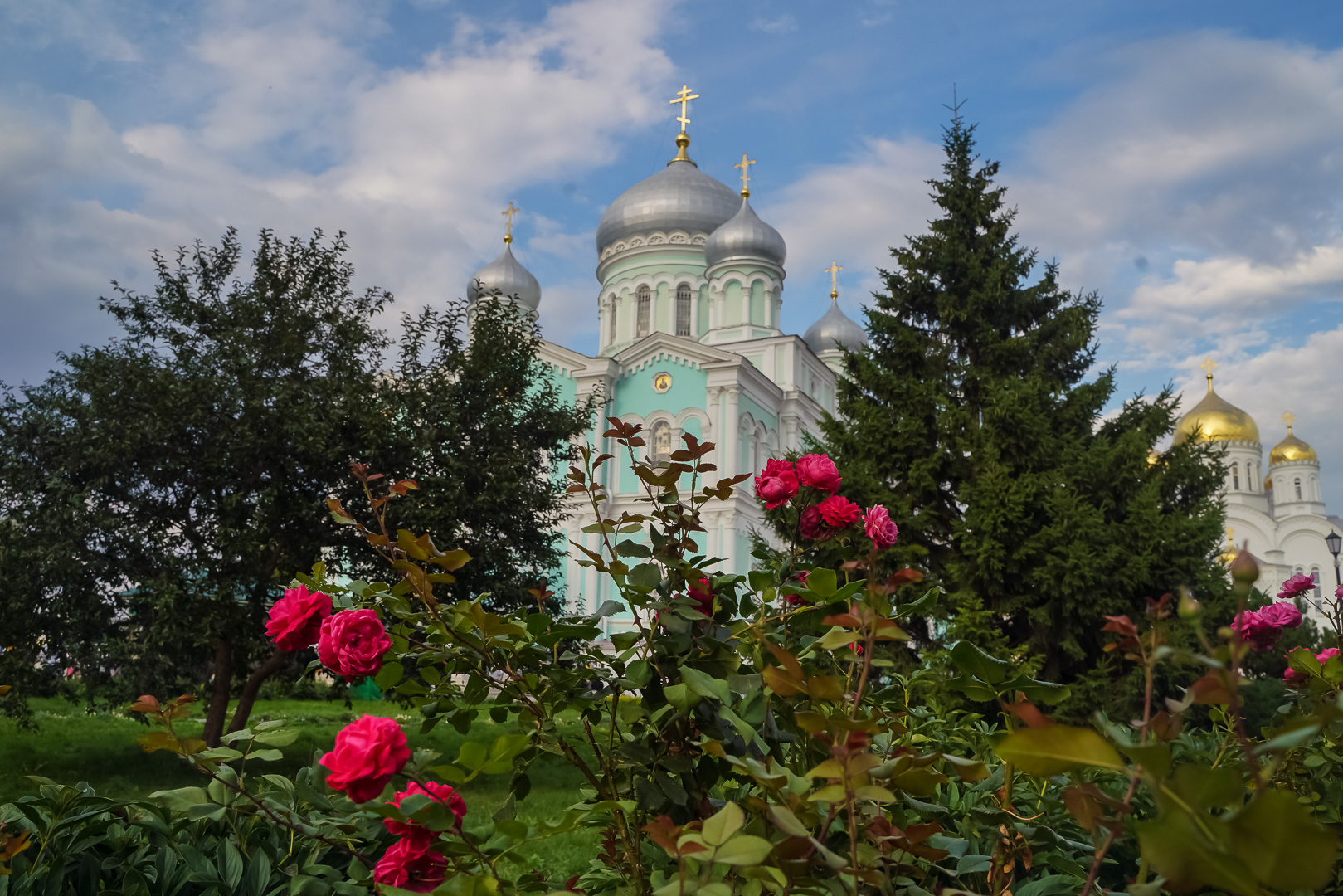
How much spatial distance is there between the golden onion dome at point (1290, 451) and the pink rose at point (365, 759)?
59.9 m

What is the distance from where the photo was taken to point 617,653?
1690mm

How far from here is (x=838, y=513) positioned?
6.38 feet

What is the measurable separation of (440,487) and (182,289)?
11.5 ft

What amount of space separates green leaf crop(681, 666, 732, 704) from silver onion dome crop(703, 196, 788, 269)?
25672mm

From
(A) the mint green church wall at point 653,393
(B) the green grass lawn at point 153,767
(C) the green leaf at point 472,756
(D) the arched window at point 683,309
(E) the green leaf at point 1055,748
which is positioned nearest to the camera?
(E) the green leaf at point 1055,748

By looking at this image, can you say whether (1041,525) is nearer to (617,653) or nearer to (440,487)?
(440,487)

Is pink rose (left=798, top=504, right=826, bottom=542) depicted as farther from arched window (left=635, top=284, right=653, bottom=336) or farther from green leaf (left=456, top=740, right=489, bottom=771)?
arched window (left=635, top=284, right=653, bottom=336)

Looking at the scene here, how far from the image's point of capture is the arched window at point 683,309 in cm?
2733

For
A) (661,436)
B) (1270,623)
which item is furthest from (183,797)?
(661,436)

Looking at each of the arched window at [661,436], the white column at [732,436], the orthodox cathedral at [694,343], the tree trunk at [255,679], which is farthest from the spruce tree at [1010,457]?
the arched window at [661,436]

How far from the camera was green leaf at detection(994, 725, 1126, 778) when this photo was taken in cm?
68

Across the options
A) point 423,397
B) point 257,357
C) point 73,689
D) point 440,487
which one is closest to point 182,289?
point 257,357

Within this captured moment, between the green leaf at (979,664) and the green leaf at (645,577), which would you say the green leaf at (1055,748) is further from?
the green leaf at (645,577)

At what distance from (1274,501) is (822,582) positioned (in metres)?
58.4
